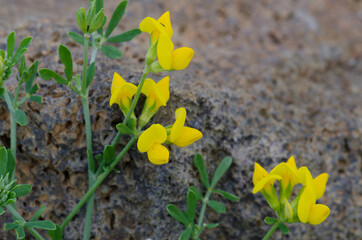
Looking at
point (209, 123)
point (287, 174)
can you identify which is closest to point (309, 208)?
point (287, 174)

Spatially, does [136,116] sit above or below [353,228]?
above

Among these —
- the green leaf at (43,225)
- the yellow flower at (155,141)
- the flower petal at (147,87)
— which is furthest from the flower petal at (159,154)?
the green leaf at (43,225)

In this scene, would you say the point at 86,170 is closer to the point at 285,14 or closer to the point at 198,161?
the point at 198,161

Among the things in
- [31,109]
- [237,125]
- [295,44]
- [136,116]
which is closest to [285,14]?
[295,44]

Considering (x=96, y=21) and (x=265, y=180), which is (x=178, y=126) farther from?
(x=96, y=21)

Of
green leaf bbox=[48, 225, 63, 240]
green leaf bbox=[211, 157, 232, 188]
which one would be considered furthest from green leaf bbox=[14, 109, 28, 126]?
green leaf bbox=[211, 157, 232, 188]

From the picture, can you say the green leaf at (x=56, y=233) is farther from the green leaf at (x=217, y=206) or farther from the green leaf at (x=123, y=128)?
the green leaf at (x=217, y=206)
